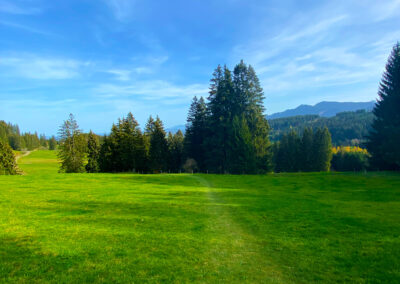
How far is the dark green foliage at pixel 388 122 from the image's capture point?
36.3m

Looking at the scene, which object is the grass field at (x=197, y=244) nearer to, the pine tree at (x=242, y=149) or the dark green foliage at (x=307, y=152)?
the pine tree at (x=242, y=149)

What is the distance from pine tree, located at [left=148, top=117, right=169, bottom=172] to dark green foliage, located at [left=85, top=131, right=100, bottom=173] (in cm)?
1697

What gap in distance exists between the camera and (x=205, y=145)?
1962 inches

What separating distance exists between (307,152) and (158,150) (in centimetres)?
4881

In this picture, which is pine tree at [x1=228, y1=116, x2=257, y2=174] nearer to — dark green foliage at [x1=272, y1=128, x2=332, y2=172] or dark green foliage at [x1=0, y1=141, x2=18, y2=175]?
dark green foliage at [x1=272, y1=128, x2=332, y2=172]

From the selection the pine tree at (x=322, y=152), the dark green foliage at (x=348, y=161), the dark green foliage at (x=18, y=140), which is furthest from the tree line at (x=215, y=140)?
the dark green foliage at (x=18, y=140)

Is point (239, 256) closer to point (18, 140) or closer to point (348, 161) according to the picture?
point (348, 161)

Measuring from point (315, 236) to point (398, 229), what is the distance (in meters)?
4.05

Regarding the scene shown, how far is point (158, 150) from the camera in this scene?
53.7m

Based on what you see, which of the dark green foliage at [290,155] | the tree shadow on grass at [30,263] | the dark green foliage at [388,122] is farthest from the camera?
the dark green foliage at [290,155]

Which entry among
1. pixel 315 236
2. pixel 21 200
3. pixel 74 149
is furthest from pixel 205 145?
pixel 315 236

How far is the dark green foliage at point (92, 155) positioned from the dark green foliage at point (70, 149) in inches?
135

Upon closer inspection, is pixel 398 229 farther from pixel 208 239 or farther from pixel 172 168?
pixel 172 168

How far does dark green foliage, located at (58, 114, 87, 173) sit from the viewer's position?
5331cm
